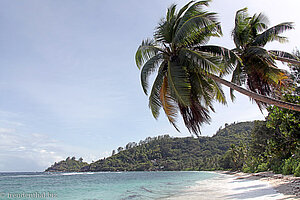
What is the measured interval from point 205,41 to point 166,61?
129cm

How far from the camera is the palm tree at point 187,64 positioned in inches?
230

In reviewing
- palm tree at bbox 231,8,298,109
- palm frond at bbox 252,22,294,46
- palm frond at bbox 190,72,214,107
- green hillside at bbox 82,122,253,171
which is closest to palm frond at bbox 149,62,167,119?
palm frond at bbox 190,72,214,107

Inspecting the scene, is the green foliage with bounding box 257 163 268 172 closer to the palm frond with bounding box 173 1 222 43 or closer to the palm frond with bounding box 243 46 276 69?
the palm frond with bounding box 243 46 276 69

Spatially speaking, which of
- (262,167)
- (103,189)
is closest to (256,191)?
(103,189)

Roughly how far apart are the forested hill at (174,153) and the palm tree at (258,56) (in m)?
111

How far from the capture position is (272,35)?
Result: 7.28 meters

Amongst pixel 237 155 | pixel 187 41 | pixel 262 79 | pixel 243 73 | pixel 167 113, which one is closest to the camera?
pixel 187 41

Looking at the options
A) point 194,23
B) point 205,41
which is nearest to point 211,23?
point 194,23

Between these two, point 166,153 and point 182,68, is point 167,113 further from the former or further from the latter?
point 166,153

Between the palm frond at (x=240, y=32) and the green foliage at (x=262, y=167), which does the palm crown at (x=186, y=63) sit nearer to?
the palm frond at (x=240, y=32)

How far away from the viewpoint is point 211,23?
5.84 meters

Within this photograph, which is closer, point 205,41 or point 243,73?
point 205,41

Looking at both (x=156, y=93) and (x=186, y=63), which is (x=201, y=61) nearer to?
(x=186, y=63)

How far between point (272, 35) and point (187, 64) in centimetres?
325
